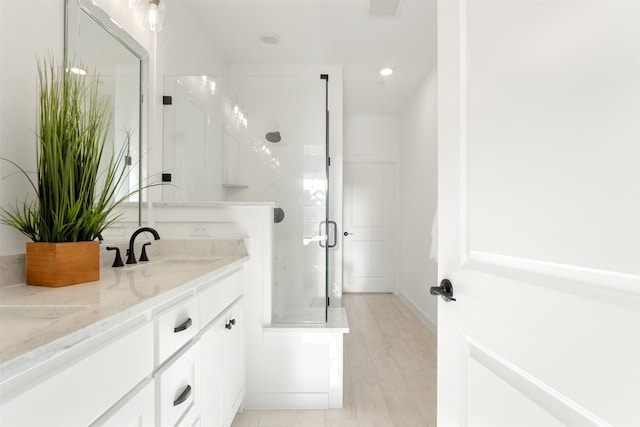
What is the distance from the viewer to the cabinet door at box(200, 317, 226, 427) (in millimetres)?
1279

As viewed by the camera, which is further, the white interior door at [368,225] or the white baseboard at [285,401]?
the white interior door at [368,225]

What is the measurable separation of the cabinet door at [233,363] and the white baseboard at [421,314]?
2226 mm

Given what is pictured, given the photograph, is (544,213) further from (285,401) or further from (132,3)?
(132,3)

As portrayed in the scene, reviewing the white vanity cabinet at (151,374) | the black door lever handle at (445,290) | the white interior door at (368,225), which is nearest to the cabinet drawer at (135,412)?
the white vanity cabinet at (151,374)

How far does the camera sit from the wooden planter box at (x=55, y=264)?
0.99m

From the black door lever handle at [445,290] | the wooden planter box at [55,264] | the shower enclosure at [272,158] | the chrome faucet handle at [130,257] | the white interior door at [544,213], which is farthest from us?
the shower enclosure at [272,158]

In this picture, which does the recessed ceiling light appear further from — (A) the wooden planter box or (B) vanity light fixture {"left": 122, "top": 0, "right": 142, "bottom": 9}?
(A) the wooden planter box

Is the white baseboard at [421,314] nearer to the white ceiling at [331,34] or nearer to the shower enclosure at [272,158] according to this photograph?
the shower enclosure at [272,158]

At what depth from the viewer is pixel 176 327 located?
3.40ft

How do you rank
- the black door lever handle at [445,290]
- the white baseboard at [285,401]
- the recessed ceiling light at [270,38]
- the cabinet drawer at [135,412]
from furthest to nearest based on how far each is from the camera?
the recessed ceiling light at [270,38]
the white baseboard at [285,401]
the black door lever handle at [445,290]
the cabinet drawer at [135,412]

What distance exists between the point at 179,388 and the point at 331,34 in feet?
9.23

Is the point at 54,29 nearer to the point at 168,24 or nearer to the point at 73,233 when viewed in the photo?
the point at 73,233

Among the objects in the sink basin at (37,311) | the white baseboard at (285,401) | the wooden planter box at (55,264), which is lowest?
A: the white baseboard at (285,401)

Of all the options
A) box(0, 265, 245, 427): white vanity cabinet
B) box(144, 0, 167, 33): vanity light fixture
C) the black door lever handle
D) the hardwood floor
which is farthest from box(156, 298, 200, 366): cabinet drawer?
box(144, 0, 167, 33): vanity light fixture
